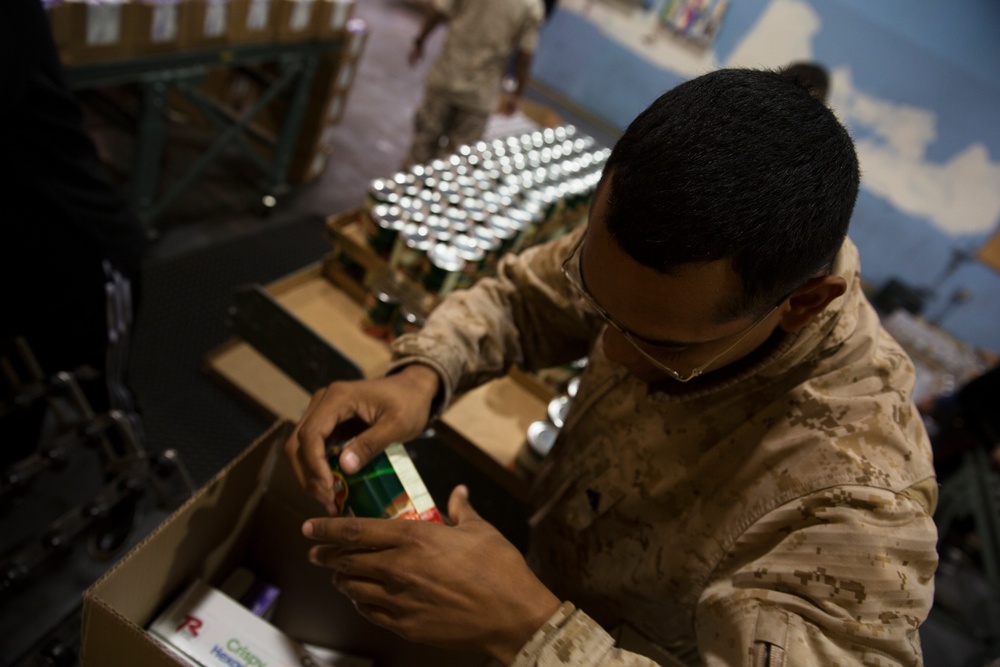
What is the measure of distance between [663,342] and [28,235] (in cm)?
167

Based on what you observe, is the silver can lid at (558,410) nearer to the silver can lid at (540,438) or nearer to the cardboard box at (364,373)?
the silver can lid at (540,438)

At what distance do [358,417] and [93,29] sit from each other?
243 centimetres

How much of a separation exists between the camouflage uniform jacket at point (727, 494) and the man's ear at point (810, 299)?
35mm

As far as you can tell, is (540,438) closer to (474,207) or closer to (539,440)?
(539,440)

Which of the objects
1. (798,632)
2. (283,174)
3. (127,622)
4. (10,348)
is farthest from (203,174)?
(798,632)

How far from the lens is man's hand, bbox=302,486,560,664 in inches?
36.0

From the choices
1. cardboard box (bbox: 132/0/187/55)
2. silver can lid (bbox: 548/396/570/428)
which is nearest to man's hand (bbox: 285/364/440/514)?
silver can lid (bbox: 548/396/570/428)

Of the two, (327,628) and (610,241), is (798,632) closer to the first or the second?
Result: (610,241)

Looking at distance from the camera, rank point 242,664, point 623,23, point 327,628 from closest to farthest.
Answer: point 242,664 → point 327,628 → point 623,23

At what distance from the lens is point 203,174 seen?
14.6 feet

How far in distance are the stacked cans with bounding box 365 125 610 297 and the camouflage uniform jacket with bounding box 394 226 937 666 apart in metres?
0.83

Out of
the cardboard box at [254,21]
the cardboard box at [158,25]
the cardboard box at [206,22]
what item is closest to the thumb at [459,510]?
the cardboard box at [158,25]

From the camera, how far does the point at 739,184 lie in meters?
0.83

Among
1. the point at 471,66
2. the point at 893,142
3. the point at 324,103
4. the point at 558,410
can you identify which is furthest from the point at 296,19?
the point at 893,142
